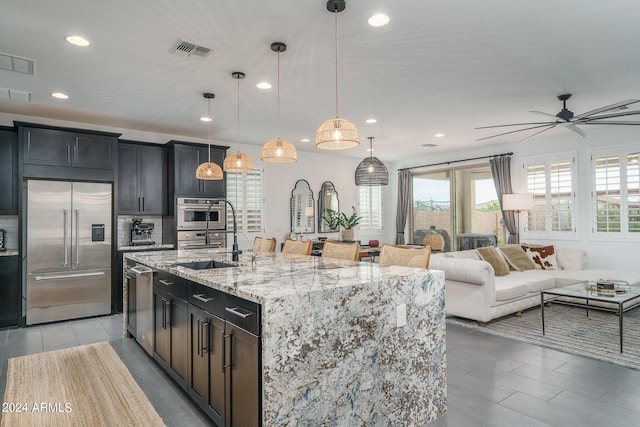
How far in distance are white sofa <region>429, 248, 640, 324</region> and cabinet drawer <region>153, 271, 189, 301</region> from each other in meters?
3.33

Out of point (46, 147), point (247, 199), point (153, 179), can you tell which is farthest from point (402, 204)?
point (46, 147)

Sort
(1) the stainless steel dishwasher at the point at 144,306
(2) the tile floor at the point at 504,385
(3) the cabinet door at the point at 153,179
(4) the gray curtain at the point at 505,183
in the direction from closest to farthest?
(2) the tile floor at the point at 504,385
(1) the stainless steel dishwasher at the point at 144,306
(3) the cabinet door at the point at 153,179
(4) the gray curtain at the point at 505,183

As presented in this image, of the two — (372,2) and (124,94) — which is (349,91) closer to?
(372,2)

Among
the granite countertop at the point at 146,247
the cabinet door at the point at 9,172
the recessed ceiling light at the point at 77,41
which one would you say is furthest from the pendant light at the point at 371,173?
the cabinet door at the point at 9,172

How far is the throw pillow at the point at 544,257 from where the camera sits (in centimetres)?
627

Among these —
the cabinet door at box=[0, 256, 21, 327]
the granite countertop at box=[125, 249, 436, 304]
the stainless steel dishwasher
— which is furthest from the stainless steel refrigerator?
the granite countertop at box=[125, 249, 436, 304]

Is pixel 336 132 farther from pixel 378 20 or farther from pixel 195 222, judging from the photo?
pixel 195 222

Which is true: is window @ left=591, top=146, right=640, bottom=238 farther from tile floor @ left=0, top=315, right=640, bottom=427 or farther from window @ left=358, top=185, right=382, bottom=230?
window @ left=358, top=185, right=382, bottom=230

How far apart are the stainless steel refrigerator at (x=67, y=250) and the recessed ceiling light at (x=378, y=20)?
436 cm

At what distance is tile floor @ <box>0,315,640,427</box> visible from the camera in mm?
2463

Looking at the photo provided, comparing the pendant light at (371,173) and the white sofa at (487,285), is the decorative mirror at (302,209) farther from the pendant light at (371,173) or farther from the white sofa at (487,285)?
the white sofa at (487,285)

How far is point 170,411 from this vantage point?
2.58 metres

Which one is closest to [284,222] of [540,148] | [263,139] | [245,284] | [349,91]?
[263,139]

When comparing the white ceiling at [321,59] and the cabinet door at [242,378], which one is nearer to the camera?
the cabinet door at [242,378]
